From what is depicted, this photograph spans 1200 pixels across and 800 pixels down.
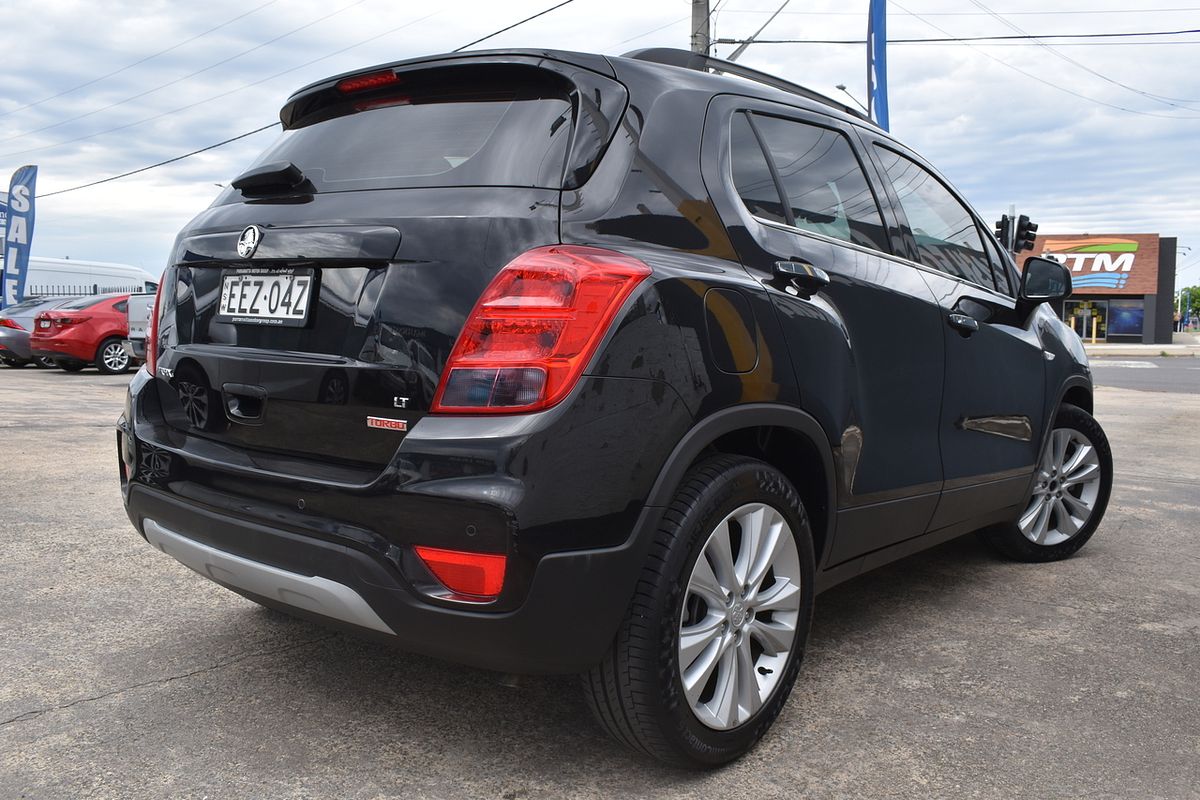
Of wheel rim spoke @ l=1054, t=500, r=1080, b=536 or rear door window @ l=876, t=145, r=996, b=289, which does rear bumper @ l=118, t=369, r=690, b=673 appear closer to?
rear door window @ l=876, t=145, r=996, b=289

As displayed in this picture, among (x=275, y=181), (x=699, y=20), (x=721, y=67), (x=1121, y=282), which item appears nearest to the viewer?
(x=275, y=181)

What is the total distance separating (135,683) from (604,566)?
1.61 meters

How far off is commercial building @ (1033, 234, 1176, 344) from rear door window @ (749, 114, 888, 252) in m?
51.1

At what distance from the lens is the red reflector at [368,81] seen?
2599mm

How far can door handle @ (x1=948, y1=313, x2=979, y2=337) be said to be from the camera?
11.0 ft

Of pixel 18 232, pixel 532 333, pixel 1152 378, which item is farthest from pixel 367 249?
pixel 18 232

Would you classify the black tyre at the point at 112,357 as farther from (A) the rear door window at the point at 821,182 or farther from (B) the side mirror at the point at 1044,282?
(A) the rear door window at the point at 821,182

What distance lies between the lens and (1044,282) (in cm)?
390

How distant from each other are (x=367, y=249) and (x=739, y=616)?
1213mm

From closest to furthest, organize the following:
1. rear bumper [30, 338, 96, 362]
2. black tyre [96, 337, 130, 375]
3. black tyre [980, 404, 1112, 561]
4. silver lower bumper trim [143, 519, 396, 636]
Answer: silver lower bumper trim [143, 519, 396, 636], black tyre [980, 404, 1112, 561], rear bumper [30, 338, 96, 362], black tyre [96, 337, 130, 375]

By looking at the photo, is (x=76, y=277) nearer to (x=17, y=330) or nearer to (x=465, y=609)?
(x=17, y=330)

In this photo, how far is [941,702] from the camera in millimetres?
2787

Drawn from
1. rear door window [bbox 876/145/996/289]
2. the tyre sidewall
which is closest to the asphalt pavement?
rear door window [bbox 876/145/996/289]

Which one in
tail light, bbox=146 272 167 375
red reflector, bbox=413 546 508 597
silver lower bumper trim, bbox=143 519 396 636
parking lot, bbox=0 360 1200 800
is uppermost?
tail light, bbox=146 272 167 375
